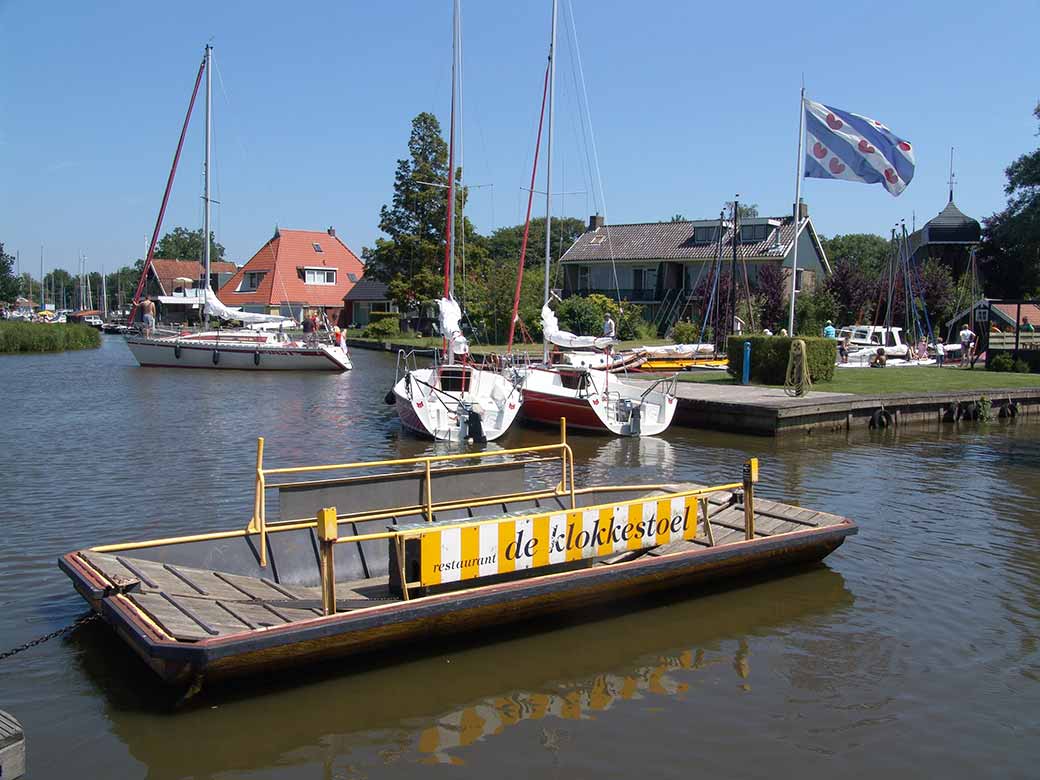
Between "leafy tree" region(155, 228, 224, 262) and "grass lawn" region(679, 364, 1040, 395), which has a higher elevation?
"leafy tree" region(155, 228, 224, 262)

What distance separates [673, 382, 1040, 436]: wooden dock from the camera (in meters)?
24.5

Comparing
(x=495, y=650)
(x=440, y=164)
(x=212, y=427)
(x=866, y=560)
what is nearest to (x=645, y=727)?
(x=495, y=650)

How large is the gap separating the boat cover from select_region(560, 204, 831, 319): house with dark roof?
81.6 ft

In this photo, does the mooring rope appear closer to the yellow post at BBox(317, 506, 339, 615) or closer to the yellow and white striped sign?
the yellow and white striped sign

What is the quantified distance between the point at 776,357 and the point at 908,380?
621 cm

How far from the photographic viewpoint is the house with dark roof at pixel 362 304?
80.9 metres

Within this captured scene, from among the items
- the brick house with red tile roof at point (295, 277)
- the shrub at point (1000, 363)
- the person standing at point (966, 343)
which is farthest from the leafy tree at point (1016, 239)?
the brick house with red tile roof at point (295, 277)

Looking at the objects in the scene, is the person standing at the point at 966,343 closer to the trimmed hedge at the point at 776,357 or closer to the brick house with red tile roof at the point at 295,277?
the trimmed hedge at the point at 776,357

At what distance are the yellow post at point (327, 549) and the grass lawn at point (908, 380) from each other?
23.3 meters

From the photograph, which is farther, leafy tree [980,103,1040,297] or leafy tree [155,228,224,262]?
leafy tree [155,228,224,262]

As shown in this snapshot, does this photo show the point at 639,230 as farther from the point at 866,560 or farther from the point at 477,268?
the point at 866,560

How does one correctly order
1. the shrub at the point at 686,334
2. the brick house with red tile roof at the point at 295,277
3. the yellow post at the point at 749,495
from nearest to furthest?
the yellow post at the point at 749,495, the shrub at the point at 686,334, the brick house with red tile roof at the point at 295,277

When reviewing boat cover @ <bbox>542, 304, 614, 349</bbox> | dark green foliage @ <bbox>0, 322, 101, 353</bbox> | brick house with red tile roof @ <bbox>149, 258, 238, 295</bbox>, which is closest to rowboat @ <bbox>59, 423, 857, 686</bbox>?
boat cover @ <bbox>542, 304, 614, 349</bbox>

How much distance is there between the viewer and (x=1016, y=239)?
52531 millimetres
